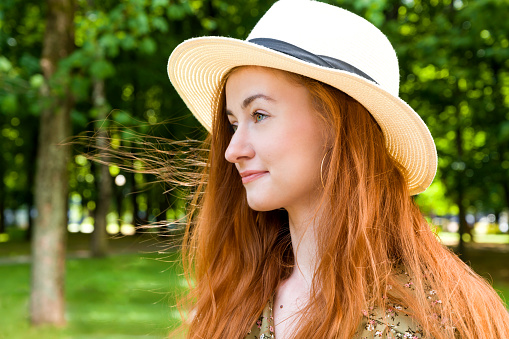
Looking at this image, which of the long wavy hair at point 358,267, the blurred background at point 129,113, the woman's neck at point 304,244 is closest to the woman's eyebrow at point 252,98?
the long wavy hair at point 358,267

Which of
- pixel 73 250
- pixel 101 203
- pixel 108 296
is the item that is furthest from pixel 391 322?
pixel 73 250

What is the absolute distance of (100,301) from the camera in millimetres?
9742

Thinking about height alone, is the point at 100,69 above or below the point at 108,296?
above

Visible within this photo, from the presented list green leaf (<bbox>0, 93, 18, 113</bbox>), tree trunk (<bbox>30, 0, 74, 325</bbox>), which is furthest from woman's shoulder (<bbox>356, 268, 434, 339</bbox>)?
tree trunk (<bbox>30, 0, 74, 325</bbox>)

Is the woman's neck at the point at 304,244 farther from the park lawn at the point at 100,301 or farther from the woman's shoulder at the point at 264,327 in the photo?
the park lawn at the point at 100,301

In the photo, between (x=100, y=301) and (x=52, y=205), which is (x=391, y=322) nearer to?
(x=52, y=205)

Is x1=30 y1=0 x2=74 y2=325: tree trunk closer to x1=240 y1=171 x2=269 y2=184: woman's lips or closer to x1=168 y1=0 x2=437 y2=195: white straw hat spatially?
x1=168 y1=0 x2=437 y2=195: white straw hat

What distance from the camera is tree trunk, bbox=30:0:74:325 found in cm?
619

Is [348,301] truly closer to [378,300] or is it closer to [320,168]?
[378,300]

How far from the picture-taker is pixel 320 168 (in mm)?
1746

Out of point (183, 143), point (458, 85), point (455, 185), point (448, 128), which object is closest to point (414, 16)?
point (458, 85)

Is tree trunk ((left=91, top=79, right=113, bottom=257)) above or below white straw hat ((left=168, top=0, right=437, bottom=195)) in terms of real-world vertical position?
below

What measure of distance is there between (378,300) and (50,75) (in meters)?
4.93

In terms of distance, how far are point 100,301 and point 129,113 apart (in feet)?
12.1
